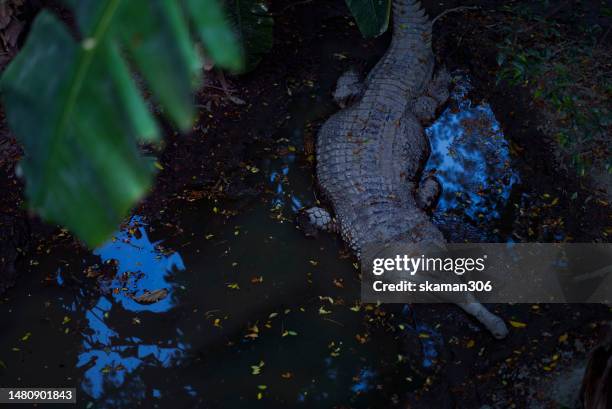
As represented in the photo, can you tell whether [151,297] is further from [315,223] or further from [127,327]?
[315,223]

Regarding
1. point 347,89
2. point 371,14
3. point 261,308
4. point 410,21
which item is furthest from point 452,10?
point 261,308

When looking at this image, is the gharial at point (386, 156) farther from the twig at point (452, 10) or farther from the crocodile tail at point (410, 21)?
the twig at point (452, 10)

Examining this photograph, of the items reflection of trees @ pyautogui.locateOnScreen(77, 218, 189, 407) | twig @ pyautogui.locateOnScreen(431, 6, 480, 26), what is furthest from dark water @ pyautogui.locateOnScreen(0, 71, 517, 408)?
twig @ pyautogui.locateOnScreen(431, 6, 480, 26)

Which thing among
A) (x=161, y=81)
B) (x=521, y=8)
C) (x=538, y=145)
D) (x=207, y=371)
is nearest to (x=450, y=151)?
(x=538, y=145)

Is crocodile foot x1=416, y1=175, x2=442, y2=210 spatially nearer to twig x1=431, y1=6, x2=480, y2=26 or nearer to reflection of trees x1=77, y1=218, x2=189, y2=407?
reflection of trees x1=77, y1=218, x2=189, y2=407

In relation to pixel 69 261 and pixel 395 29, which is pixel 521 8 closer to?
pixel 395 29

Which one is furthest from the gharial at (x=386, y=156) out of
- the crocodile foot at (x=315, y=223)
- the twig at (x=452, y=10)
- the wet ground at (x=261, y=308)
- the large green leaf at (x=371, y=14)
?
the large green leaf at (x=371, y=14)
